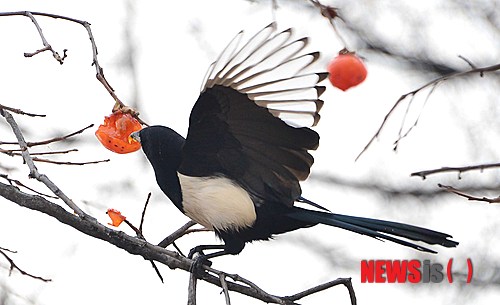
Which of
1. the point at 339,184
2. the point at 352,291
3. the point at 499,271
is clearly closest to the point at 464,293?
the point at 499,271

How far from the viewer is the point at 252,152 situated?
2773mm

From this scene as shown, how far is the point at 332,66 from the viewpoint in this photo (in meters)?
2.53

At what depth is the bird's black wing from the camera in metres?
2.52

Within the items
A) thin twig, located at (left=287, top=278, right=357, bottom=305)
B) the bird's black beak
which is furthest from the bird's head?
thin twig, located at (left=287, top=278, right=357, bottom=305)

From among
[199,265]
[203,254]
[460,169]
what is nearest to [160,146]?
[203,254]

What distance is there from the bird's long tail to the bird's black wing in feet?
0.24

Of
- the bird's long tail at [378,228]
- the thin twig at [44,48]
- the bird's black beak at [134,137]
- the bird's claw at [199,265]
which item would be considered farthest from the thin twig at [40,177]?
the bird's long tail at [378,228]

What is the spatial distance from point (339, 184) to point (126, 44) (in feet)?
4.79

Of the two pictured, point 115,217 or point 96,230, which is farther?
point 115,217

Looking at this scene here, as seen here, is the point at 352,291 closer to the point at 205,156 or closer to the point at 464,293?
the point at 205,156

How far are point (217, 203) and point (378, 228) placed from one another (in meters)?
0.48

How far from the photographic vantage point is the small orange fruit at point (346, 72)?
250 centimetres

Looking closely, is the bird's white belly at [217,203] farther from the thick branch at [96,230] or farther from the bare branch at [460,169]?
the bare branch at [460,169]

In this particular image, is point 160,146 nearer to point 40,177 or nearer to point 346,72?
point 346,72
